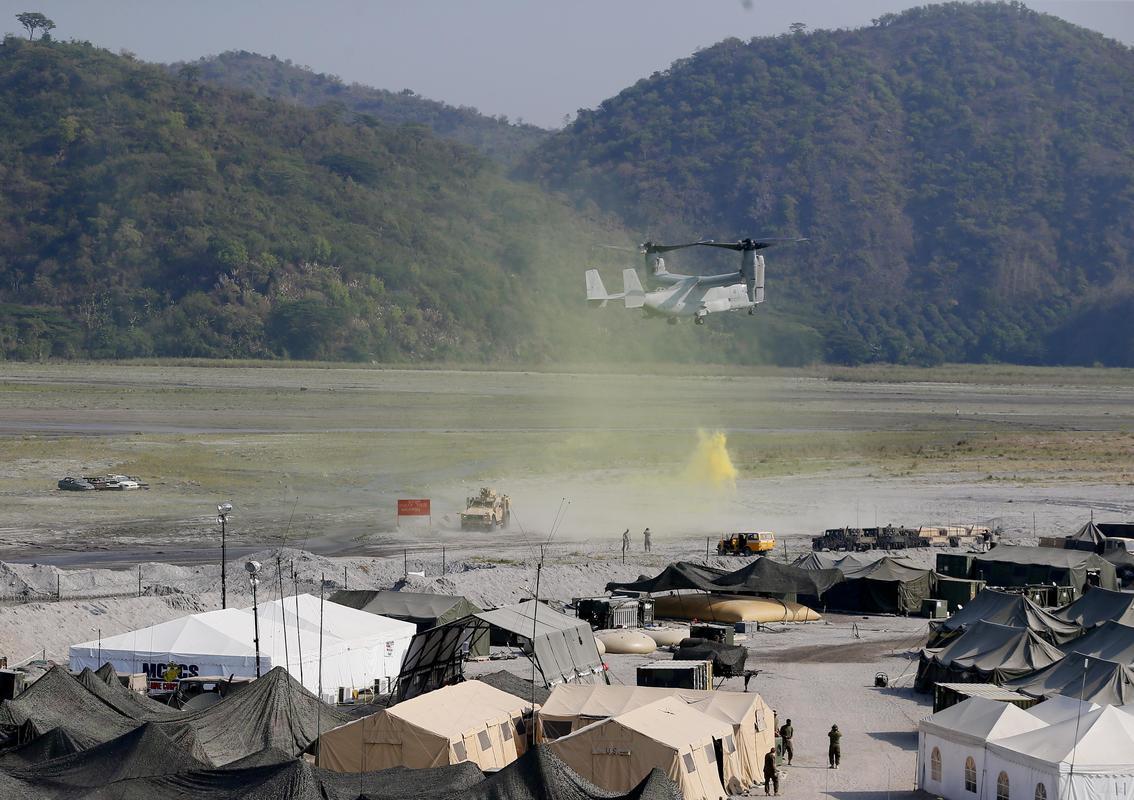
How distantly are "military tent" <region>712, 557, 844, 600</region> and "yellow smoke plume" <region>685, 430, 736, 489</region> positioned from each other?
28145 mm

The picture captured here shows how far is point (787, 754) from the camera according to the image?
25734 mm

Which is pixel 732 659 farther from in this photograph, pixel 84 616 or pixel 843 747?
pixel 84 616

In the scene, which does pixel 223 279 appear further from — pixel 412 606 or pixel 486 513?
pixel 412 606

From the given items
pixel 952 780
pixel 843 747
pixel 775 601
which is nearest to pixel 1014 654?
pixel 843 747

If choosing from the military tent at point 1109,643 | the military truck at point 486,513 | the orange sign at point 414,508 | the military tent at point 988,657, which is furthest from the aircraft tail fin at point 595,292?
the military tent at point 1109,643

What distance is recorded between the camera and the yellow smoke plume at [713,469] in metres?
70.9

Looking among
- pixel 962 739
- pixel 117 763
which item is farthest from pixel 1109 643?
pixel 117 763

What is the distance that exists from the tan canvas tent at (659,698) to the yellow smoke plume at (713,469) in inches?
1768

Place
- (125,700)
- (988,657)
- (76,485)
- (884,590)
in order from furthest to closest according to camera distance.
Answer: (76,485)
(884,590)
(988,657)
(125,700)

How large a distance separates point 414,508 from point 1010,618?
28.2m

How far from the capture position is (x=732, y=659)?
32.3 metres

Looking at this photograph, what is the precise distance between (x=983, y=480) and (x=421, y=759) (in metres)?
56.5

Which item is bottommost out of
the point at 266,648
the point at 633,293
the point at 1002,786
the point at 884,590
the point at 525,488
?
the point at 525,488

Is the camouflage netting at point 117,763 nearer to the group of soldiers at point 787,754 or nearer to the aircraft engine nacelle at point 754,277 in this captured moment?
the group of soldiers at point 787,754
